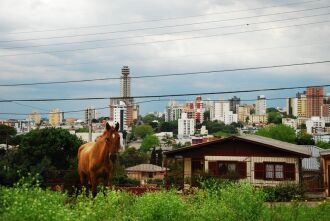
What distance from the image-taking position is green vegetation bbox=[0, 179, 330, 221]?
27.1ft

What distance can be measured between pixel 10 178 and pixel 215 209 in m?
20.4

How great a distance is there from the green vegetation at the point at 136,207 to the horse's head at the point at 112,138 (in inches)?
73.5

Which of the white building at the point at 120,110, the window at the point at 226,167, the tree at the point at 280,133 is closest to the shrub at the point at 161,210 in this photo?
the window at the point at 226,167

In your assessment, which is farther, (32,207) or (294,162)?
(294,162)

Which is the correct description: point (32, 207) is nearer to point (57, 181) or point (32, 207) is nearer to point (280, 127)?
point (57, 181)

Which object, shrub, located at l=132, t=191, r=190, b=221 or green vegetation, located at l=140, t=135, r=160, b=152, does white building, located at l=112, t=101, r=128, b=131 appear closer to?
shrub, located at l=132, t=191, r=190, b=221

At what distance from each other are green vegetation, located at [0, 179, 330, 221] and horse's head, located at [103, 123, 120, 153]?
6.12ft

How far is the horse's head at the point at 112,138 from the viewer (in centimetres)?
1393

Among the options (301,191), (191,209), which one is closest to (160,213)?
(191,209)

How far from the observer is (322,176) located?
30031 mm

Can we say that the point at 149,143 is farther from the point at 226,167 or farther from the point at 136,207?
the point at 136,207

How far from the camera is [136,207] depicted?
1056 cm

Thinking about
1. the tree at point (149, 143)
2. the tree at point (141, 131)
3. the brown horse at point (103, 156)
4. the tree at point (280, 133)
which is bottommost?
the tree at point (149, 143)

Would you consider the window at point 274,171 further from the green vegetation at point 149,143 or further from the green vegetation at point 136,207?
the green vegetation at point 149,143
